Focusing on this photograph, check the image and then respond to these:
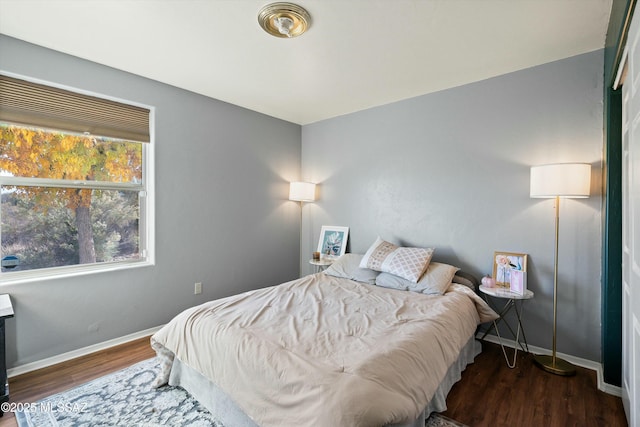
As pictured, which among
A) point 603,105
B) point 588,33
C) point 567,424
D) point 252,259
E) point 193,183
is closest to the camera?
point 567,424

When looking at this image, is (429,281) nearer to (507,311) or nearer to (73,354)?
(507,311)

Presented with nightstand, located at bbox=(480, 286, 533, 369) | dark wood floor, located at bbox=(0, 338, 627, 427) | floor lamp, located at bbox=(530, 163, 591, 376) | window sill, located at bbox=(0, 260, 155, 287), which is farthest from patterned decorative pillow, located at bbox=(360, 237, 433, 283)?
window sill, located at bbox=(0, 260, 155, 287)

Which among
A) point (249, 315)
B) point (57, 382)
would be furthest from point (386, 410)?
point (57, 382)

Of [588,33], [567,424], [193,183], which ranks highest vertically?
[588,33]

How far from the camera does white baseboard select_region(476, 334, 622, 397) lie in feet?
6.69

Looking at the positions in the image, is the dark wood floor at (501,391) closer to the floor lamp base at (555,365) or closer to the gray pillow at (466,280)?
the floor lamp base at (555,365)

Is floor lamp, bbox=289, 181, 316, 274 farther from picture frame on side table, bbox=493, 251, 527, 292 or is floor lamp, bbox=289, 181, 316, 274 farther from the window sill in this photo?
picture frame on side table, bbox=493, 251, 527, 292

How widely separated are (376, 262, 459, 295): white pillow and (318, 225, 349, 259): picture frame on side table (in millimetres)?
1041

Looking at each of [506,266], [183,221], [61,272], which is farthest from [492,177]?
[61,272]

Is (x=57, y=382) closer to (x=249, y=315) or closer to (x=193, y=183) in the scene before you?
(x=249, y=315)

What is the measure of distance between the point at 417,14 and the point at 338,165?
7.35ft

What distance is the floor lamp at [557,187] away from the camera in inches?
85.6

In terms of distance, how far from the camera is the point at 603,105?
2.30m

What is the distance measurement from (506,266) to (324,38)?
8.00 ft
